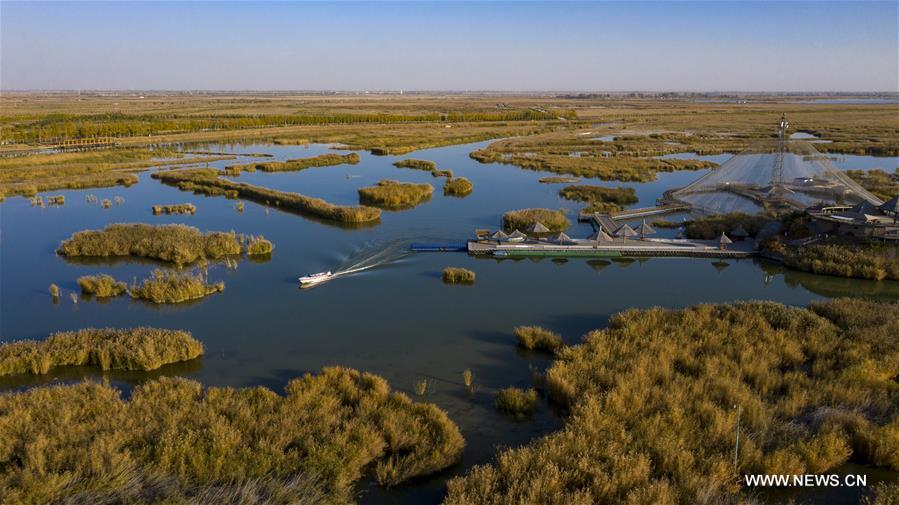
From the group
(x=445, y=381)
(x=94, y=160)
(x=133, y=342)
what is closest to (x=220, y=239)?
(x=133, y=342)

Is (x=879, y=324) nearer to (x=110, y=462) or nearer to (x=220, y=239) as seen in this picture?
(x=110, y=462)

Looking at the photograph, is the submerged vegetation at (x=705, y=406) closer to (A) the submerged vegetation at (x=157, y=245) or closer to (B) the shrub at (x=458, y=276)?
(B) the shrub at (x=458, y=276)

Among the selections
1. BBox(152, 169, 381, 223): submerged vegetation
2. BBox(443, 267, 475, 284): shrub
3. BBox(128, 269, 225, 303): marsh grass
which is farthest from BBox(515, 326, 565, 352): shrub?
BBox(152, 169, 381, 223): submerged vegetation

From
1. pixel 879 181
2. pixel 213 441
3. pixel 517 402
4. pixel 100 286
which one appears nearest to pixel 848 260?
pixel 517 402

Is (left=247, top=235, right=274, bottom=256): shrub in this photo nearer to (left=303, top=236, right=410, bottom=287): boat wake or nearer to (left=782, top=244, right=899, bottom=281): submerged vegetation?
(left=303, top=236, right=410, bottom=287): boat wake

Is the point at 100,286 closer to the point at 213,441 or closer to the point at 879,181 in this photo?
the point at 213,441

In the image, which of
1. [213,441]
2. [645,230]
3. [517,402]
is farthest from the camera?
[645,230]

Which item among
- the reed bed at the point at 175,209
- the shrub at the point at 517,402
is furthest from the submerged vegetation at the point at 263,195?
the shrub at the point at 517,402
